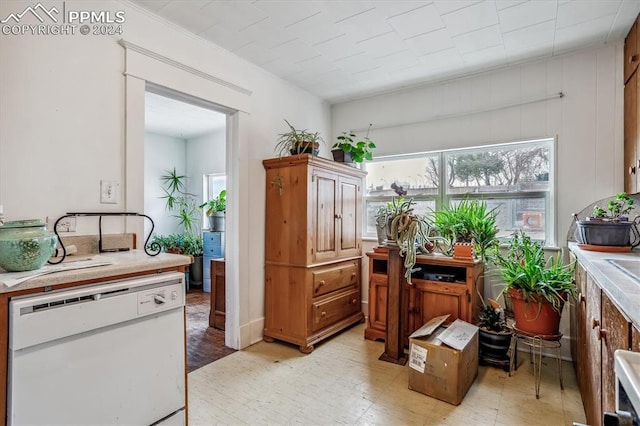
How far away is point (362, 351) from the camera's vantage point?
109 inches

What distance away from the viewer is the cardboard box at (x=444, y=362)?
6.50ft

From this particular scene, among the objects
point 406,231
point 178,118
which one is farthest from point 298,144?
point 178,118

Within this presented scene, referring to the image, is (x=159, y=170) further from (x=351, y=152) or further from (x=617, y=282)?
(x=617, y=282)

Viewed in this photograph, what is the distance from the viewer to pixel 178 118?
14.8ft

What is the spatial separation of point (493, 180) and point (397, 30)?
1660 millimetres

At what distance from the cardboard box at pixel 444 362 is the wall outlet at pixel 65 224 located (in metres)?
2.19

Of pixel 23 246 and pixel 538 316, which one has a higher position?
pixel 23 246

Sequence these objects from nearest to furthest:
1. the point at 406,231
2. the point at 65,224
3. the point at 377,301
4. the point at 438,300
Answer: the point at 65,224, the point at 406,231, the point at 438,300, the point at 377,301

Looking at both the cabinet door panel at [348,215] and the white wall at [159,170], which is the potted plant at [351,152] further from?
the white wall at [159,170]

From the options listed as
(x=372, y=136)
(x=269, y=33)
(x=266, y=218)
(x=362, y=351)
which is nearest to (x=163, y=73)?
(x=269, y=33)

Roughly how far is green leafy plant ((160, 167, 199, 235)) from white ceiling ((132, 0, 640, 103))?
333 centimetres

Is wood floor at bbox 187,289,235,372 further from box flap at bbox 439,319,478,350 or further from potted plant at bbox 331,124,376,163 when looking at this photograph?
potted plant at bbox 331,124,376,163

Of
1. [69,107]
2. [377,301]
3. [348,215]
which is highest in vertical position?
[69,107]

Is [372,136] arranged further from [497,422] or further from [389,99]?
[497,422]
